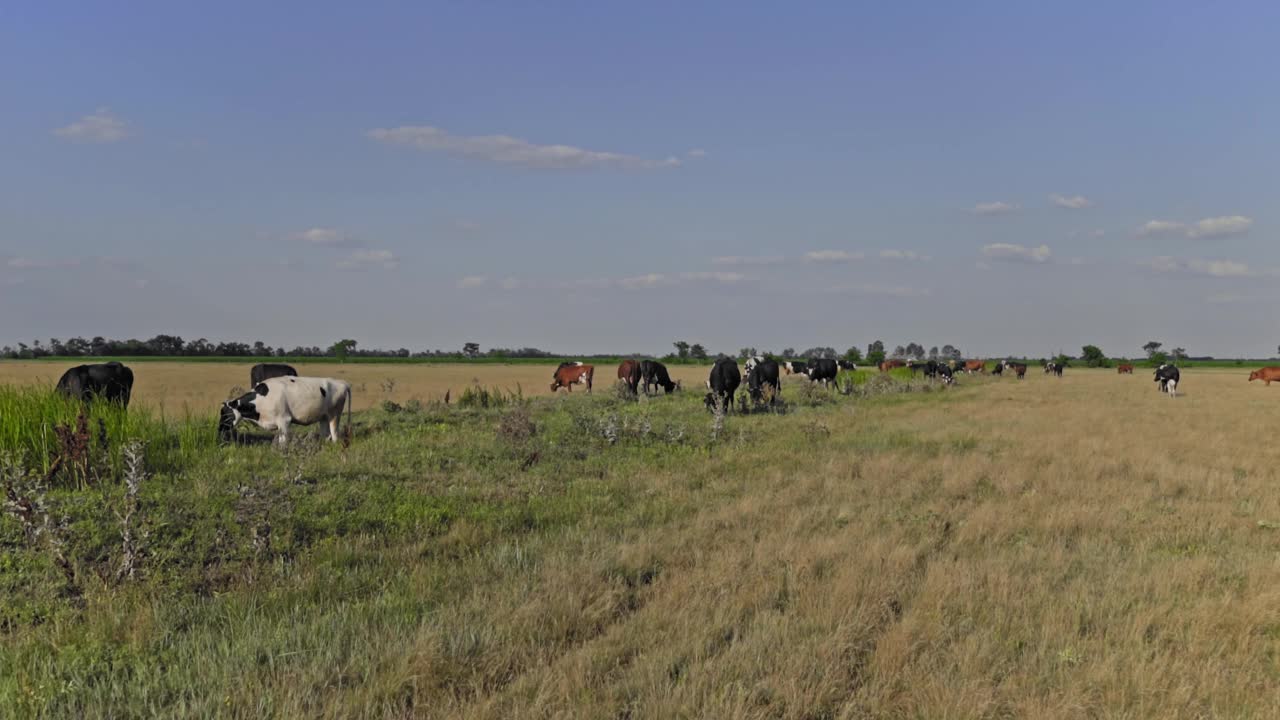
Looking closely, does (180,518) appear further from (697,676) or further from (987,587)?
(987,587)

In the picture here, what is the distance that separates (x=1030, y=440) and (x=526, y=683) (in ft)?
45.8

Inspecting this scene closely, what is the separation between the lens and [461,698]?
146 inches

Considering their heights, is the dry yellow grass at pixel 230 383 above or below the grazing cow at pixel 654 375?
below

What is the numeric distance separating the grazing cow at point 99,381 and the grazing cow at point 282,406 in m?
4.51

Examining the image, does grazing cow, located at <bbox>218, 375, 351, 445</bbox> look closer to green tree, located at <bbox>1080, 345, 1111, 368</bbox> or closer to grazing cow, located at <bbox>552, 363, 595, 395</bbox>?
grazing cow, located at <bbox>552, 363, 595, 395</bbox>

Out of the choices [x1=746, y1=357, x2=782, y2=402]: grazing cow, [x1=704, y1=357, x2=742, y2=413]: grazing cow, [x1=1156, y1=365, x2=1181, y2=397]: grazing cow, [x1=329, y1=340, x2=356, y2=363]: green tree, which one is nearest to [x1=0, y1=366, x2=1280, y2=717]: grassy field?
[x1=704, y1=357, x2=742, y2=413]: grazing cow

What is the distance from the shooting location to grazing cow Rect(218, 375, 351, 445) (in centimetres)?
1309

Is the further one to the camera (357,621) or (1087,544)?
(1087,544)

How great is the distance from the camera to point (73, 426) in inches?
380

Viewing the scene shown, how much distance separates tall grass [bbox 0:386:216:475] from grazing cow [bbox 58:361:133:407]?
4076mm

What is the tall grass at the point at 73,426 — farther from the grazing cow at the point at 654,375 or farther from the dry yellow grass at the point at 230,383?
the grazing cow at the point at 654,375

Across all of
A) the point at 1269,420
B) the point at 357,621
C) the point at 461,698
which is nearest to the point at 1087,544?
the point at 461,698

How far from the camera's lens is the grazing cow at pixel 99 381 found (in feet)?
51.1

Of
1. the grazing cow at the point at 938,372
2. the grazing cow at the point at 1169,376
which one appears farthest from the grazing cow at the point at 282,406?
the grazing cow at the point at 1169,376
